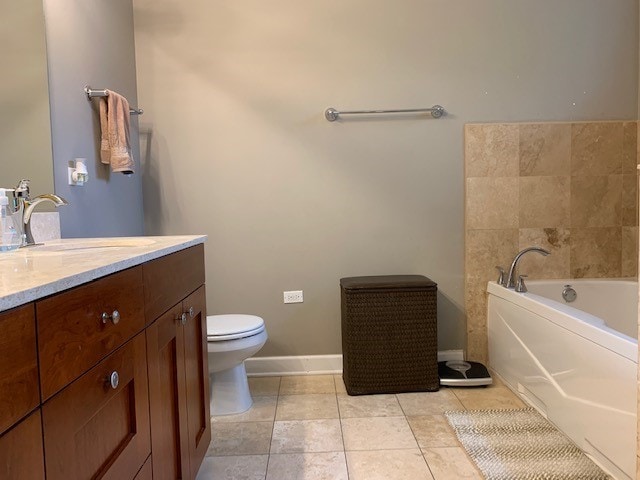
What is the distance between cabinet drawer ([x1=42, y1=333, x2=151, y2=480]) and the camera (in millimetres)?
713

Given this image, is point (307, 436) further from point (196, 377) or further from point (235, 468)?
point (196, 377)

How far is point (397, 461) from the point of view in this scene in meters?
1.80

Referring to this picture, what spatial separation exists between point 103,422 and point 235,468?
1.06m

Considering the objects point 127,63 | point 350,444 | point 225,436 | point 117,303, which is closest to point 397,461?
point 350,444

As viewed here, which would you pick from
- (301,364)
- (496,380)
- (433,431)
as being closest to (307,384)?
(301,364)

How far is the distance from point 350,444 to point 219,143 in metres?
1.83

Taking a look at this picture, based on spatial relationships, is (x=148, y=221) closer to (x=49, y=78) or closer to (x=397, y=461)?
(x=49, y=78)

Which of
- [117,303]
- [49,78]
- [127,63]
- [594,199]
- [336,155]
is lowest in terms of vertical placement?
[117,303]

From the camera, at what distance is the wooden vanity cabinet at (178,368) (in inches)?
45.6

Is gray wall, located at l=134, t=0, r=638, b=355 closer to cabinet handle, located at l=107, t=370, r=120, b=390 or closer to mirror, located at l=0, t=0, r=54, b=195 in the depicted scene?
mirror, located at l=0, t=0, r=54, b=195

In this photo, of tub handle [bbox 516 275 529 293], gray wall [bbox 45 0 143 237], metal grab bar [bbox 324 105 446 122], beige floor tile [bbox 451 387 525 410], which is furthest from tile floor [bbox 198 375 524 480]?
metal grab bar [bbox 324 105 446 122]

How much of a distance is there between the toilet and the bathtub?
4.41 ft

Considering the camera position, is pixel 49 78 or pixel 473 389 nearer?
pixel 49 78

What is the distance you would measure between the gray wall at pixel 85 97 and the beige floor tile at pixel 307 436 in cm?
128
